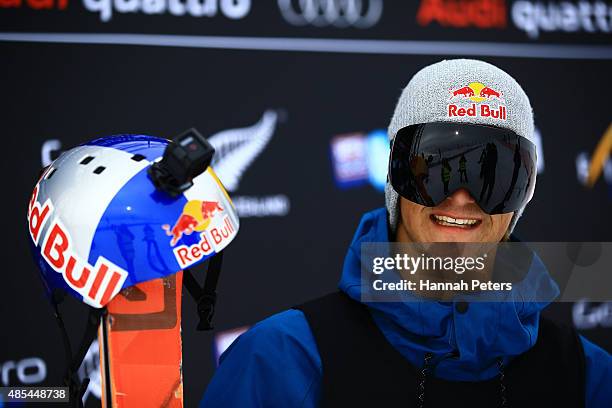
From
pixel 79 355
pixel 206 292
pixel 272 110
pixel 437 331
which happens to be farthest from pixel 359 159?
pixel 79 355

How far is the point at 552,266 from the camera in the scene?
284 cm

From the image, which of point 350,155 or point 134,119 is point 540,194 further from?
point 134,119

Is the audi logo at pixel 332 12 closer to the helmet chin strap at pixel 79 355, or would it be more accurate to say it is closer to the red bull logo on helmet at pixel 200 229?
the red bull logo on helmet at pixel 200 229

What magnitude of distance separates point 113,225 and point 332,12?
151cm

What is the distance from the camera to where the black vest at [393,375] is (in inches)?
51.1

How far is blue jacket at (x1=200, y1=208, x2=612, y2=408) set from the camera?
1274mm

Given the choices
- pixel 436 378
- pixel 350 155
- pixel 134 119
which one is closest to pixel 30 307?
pixel 134 119

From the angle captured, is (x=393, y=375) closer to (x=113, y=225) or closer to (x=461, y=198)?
(x=461, y=198)

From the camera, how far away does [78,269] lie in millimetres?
1266

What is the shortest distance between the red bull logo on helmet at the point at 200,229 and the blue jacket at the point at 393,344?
0.50ft

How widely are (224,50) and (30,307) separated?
94 cm

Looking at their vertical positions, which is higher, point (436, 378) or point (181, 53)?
point (181, 53)

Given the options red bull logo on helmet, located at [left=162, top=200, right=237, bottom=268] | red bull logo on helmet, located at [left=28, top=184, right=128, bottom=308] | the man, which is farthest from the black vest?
red bull logo on helmet, located at [left=28, top=184, right=128, bottom=308]

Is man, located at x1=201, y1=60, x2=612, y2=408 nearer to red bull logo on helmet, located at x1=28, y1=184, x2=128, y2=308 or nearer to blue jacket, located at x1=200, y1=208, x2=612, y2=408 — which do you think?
blue jacket, located at x1=200, y1=208, x2=612, y2=408
